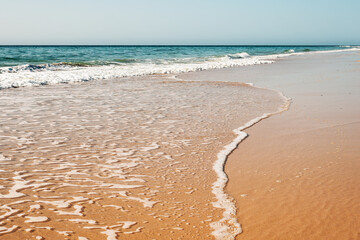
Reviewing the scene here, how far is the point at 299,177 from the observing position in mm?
4172

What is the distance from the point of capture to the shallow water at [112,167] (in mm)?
3104

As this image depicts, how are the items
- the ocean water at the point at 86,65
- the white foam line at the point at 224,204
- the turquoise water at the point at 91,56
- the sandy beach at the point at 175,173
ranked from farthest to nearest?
1. the turquoise water at the point at 91,56
2. the ocean water at the point at 86,65
3. the sandy beach at the point at 175,173
4. the white foam line at the point at 224,204

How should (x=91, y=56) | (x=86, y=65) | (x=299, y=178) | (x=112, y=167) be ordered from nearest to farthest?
(x=299, y=178)
(x=112, y=167)
(x=86, y=65)
(x=91, y=56)

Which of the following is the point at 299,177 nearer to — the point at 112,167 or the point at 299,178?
the point at 299,178

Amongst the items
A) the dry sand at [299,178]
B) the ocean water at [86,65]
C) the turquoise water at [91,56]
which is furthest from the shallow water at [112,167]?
the turquoise water at [91,56]

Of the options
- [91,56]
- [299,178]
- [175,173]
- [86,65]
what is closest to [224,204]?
[175,173]

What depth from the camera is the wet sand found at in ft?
10.0

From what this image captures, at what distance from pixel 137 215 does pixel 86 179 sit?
1.12 m

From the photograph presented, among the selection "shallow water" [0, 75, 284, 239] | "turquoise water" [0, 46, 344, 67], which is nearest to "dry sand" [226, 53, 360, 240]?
"shallow water" [0, 75, 284, 239]

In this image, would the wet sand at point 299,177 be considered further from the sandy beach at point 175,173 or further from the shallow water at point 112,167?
the shallow water at point 112,167

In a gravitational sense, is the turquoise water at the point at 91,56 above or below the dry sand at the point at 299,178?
above

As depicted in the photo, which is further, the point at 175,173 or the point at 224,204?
the point at 175,173

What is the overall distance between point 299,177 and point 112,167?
2286 mm

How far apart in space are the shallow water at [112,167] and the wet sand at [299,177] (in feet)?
1.22
